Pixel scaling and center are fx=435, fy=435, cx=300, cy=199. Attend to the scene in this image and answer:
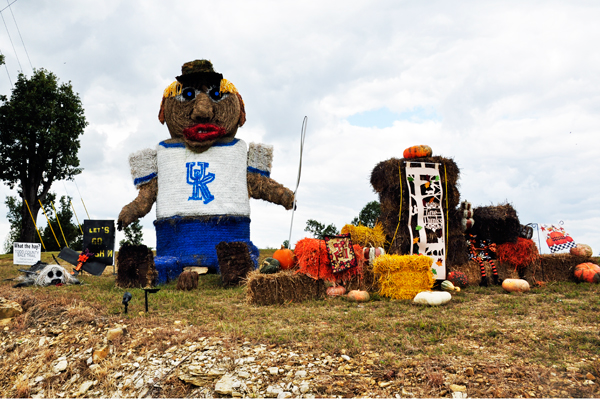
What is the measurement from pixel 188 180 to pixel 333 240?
392 cm

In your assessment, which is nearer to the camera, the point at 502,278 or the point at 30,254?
the point at 502,278

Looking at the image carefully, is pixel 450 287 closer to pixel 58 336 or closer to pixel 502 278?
pixel 502 278

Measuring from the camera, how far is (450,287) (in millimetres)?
7023

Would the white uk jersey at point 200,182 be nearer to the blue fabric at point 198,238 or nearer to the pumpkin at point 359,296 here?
the blue fabric at point 198,238

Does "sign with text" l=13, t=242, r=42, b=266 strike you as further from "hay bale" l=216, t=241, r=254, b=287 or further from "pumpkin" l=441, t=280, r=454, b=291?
"pumpkin" l=441, t=280, r=454, b=291

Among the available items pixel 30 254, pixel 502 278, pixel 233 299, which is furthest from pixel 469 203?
pixel 30 254

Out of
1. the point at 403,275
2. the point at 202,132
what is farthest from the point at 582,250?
the point at 202,132

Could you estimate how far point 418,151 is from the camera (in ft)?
25.8

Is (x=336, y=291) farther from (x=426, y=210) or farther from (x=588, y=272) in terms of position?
(x=588, y=272)

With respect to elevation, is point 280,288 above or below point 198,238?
below

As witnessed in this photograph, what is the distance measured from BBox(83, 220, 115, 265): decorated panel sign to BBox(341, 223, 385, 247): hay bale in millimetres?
4846

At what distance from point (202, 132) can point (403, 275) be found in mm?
5269

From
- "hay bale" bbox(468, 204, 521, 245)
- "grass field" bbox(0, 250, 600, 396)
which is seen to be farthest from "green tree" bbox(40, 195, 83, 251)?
"hay bale" bbox(468, 204, 521, 245)

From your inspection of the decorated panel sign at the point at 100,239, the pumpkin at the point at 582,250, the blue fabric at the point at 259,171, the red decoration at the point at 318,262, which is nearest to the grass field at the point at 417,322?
the red decoration at the point at 318,262
